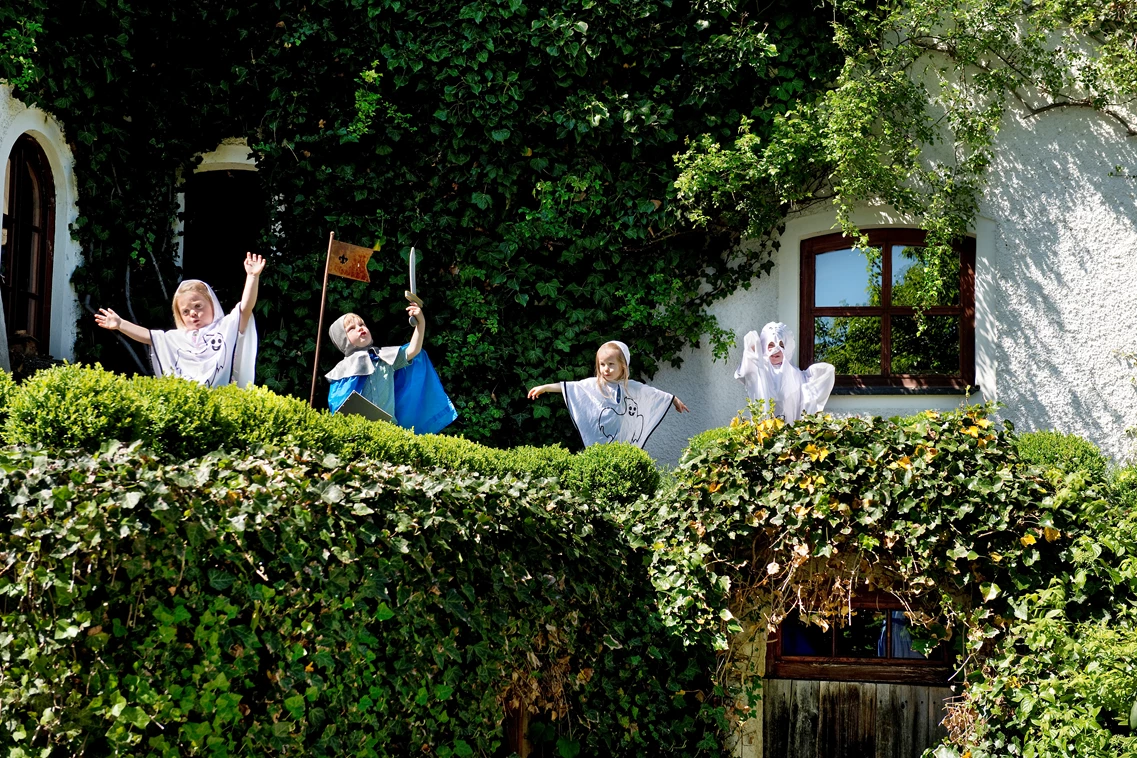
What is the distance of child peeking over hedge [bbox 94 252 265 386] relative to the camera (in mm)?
7727

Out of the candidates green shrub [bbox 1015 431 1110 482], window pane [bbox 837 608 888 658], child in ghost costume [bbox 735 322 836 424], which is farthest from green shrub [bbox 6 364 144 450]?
green shrub [bbox 1015 431 1110 482]

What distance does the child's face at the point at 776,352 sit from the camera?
8.74 meters

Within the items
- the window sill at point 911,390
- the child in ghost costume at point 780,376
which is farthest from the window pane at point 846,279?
the child in ghost costume at point 780,376

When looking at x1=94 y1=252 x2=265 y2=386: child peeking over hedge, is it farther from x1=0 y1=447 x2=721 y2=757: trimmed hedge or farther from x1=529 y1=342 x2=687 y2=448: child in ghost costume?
x1=0 y1=447 x2=721 y2=757: trimmed hedge

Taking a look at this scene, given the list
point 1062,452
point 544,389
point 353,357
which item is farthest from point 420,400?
point 1062,452

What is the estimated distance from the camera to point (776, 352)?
875 cm

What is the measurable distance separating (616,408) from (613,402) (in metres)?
0.05

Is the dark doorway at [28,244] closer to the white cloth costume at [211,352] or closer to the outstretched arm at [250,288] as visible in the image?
the white cloth costume at [211,352]

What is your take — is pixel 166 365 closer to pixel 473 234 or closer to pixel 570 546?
pixel 473 234

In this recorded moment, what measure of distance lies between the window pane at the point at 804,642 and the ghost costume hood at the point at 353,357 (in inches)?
125

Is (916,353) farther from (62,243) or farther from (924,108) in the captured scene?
(62,243)

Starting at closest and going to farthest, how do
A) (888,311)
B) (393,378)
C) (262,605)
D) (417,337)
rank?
(262,605)
(417,337)
(393,378)
(888,311)

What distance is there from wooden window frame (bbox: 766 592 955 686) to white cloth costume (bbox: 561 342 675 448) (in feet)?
6.19

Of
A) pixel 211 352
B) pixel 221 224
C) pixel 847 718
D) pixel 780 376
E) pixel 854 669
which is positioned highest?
pixel 221 224
